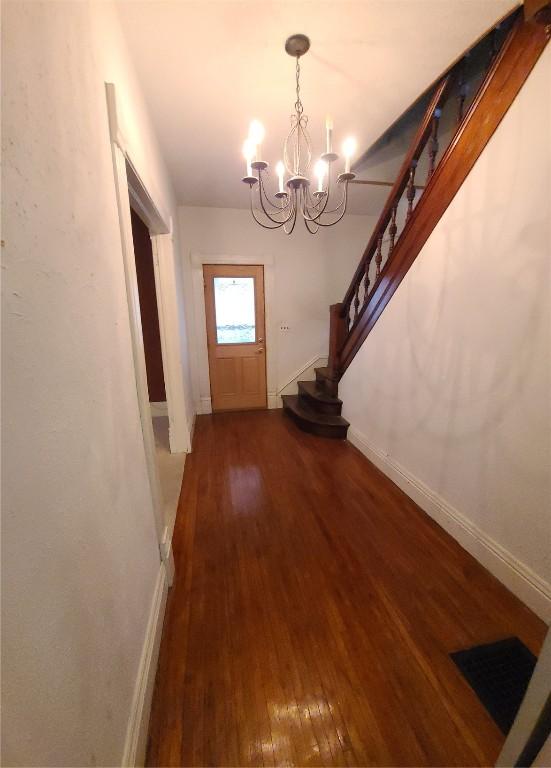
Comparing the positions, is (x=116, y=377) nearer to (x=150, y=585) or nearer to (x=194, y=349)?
(x=150, y=585)

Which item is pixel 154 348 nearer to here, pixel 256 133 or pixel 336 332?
pixel 336 332

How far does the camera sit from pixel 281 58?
4.89ft

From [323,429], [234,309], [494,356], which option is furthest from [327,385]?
[494,356]

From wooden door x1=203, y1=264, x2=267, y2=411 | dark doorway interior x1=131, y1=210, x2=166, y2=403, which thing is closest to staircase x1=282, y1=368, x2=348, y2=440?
wooden door x1=203, y1=264, x2=267, y2=411

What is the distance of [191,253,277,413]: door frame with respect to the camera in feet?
11.8

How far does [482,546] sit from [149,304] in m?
4.10

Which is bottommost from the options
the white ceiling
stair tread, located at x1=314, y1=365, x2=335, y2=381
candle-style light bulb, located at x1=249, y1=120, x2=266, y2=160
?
stair tread, located at x1=314, y1=365, x2=335, y2=381

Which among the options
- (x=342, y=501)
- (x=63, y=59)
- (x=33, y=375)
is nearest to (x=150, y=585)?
(x=33, y=375)

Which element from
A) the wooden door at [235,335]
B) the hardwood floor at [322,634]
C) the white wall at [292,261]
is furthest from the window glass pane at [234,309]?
the hardwood floor at [322,634]

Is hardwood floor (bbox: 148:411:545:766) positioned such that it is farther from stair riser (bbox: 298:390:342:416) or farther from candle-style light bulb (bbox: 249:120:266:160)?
candle-style light bulb (bbox: 249:120:266:160)

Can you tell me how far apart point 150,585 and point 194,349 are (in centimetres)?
297

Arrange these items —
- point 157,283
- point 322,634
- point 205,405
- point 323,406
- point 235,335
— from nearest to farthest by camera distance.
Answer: point 322,634
point 157,283
point 323,406
point 235,335
point 205,405

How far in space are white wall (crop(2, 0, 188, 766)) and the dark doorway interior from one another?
2.67 meters

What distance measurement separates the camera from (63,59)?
0.70m
